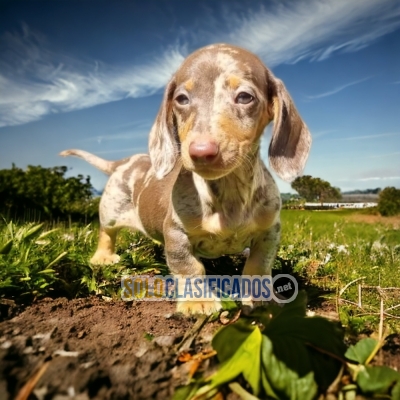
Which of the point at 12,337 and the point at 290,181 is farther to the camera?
the point at 290,181

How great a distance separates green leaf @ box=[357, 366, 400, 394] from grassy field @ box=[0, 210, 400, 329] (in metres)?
0.61

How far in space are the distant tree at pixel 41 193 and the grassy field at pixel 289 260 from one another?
378cm

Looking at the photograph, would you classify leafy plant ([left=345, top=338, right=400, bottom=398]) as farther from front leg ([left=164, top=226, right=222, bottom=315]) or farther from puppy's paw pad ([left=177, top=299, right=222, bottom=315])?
front leg ([left=164, top=226, right=222, bottom=315])

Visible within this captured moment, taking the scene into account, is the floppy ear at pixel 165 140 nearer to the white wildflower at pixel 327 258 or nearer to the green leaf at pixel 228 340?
the green leaf at pixel 228 340

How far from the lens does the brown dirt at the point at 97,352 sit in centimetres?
143

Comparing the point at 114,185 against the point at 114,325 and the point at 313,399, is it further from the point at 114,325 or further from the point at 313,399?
the point at 313,399

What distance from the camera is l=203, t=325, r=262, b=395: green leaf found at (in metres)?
1.44

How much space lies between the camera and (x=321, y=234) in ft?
17.0

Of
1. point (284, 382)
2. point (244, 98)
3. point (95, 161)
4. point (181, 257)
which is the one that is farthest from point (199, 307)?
point (95, 161)

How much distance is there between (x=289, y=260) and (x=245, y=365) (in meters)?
2.42

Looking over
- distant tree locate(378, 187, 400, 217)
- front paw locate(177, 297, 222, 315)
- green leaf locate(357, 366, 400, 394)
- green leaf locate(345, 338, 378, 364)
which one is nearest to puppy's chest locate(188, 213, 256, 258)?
front paw locate(177, 297, 222, 315)

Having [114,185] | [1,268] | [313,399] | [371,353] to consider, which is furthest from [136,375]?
[114,185]

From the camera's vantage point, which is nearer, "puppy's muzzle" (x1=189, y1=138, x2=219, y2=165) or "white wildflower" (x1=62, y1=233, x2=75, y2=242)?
"puppy's muzzle" (x1=189, y1=138, x2=219, y2=165)

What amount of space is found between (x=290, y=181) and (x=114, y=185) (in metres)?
2.25
